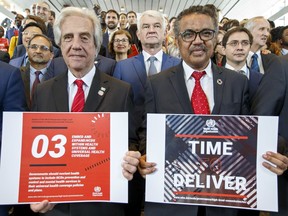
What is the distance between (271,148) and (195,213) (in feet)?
1.66

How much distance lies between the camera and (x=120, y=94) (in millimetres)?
1948

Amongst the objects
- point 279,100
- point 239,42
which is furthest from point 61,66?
point 279,100

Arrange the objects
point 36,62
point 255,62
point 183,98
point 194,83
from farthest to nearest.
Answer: point 255,62 < point 36,62 < point 194,83 < point 183,98

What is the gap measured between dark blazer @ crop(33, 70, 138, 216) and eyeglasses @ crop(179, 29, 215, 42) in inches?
17.7

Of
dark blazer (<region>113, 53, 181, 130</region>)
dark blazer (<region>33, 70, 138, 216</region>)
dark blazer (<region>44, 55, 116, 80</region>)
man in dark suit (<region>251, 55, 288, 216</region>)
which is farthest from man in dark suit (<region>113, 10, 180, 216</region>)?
man in dark suit (<region>251, 55, 288, 216</region>)

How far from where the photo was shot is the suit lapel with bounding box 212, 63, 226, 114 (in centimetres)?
184

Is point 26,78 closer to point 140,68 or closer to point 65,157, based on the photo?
point 140,68

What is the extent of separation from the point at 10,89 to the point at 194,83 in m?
1.04

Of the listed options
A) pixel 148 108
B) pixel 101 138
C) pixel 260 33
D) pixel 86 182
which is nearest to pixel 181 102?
pixel 148 108

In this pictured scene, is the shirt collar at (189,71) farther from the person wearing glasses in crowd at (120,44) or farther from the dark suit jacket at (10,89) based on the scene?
the person wearing glasses in crowd at (120,44)

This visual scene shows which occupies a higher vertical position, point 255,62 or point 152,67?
point 255,62

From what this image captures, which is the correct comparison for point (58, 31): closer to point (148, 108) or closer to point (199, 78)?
point (148, 108)

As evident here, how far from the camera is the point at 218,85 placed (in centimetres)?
190

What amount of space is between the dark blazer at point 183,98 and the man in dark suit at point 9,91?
735 mm
